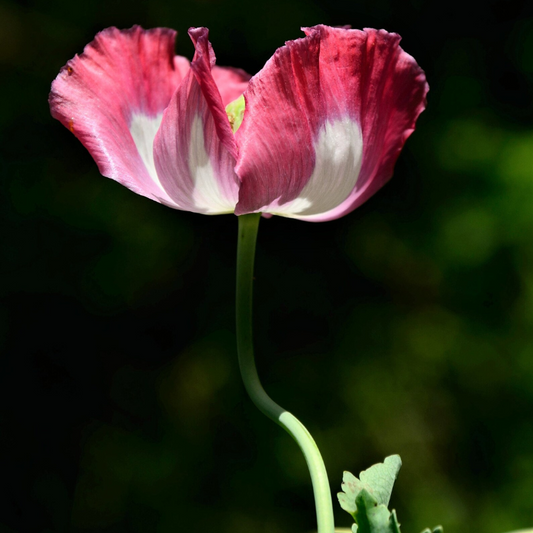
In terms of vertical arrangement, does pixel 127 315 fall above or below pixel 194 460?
above

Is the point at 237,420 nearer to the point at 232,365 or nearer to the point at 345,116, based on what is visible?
the point at 232,365

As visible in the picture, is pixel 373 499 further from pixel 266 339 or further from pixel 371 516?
pixel 266 339

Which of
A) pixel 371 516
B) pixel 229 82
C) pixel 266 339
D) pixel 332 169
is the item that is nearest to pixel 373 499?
pixel 371 516

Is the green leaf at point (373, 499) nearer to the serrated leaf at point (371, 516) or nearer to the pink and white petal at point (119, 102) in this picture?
the serrated leaf at point (371, 516)

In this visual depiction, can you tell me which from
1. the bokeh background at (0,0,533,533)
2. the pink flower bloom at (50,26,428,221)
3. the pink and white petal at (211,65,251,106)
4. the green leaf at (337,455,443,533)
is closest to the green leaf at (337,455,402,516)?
the green leaf at (337,455,443,533)

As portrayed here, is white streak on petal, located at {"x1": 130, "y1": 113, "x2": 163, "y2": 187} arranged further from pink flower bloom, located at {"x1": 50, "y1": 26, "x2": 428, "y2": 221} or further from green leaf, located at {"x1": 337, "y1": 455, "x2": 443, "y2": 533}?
green leaf, located at {"x1": 337, "y1": 455, "x2": 443, "y2": 533}

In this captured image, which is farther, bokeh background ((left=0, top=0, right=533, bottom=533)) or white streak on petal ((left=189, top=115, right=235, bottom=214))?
bokeh background ((left=0, top=0, right=533, bottom=533))

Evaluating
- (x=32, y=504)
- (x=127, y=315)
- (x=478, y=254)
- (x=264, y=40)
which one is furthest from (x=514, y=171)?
(x=32, y=504)

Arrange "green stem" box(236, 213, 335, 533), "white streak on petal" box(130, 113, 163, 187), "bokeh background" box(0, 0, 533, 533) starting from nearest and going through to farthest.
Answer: "green stem" box(236, 213, 335, 533)
"white streak on petal" box(130, 113, 163, 187)
"bokeh background" box(0, 0, 533, 533)
